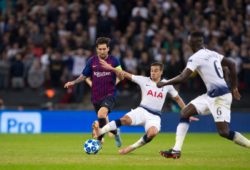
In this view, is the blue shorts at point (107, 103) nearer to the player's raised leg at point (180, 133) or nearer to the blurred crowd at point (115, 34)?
the player's raised leg at point (180, 133)

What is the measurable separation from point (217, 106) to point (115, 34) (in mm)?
13738

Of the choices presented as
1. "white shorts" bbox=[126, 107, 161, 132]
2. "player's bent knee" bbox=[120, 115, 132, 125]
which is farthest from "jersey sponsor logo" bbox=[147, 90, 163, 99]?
"player's bent knee" bbox=[120, 115, 132, 125]

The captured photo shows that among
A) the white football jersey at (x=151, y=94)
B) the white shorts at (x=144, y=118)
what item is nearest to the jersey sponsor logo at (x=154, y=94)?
the white football jersey at (x=151, y=94)

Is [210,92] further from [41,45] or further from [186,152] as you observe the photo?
[41,45]

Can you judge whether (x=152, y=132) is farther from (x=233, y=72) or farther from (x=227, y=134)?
(x=233, y=72)

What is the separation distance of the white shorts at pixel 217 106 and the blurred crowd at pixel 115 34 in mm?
11004

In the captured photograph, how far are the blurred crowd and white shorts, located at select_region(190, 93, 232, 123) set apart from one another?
1100cm

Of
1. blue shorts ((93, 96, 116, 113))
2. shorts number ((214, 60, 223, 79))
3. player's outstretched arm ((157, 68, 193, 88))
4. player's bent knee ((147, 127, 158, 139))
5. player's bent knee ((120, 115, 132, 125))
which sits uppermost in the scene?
shorts number ((214, 60, 223, 79))

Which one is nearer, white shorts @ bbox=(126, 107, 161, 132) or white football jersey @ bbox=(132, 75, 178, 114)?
white shorts @ bbox=(126, 107, 161, 132)

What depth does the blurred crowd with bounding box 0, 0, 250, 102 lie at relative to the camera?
2483 cm

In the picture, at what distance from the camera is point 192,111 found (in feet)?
42.9

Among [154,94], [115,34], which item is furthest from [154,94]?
[115,34]

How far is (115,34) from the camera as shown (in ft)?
86.5

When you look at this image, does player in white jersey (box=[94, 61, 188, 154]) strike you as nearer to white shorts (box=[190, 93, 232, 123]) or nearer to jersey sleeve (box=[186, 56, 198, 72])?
white shorts (box=[190, 93, 232, 123])
